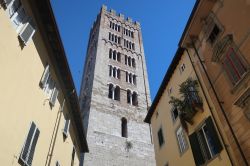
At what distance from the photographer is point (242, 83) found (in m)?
8.73

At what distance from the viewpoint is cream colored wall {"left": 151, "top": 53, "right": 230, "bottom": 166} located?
37.9 ft

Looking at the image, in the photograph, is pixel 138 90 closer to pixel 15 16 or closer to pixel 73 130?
pixel 73 130

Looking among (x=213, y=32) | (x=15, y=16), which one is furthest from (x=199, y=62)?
(x=15, y=16)

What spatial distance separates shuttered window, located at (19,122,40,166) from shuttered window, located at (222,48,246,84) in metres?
7.71

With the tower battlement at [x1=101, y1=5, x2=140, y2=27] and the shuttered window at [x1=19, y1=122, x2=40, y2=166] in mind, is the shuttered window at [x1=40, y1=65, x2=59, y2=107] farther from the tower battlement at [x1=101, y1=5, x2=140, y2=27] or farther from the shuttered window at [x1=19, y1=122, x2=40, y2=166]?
the tower battlement at [x1=101, y1=5, x2=140, y2=27]

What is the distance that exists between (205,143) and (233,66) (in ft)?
11.9

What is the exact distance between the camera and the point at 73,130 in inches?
624

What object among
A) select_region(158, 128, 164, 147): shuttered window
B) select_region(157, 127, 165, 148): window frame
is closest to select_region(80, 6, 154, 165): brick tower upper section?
select_region(157, 127, 165, 148): window frame

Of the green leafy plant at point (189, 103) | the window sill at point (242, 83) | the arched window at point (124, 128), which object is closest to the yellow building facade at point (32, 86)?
the green leafy plant at point (189, 103)

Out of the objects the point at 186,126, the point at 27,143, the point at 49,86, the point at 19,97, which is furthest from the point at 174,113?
the point at 19,97

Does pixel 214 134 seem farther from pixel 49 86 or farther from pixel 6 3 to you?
pixel 6 3

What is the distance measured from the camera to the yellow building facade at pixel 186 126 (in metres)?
10.2

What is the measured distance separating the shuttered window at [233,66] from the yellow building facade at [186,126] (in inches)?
71.2

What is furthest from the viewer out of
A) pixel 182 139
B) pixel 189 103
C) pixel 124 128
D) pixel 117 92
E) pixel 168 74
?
pixel 117 92
